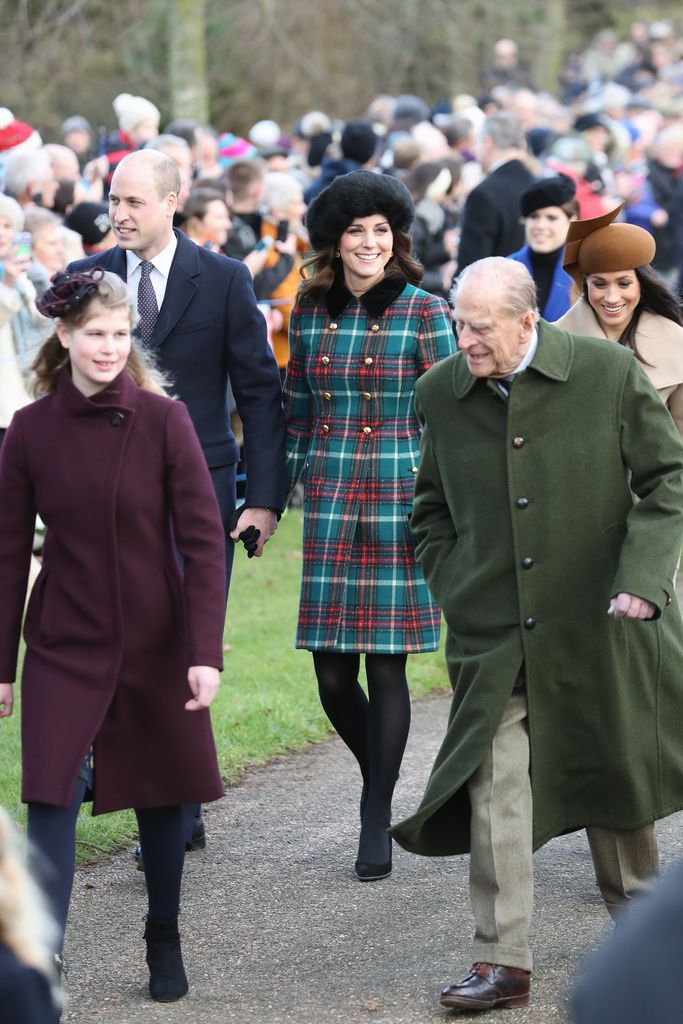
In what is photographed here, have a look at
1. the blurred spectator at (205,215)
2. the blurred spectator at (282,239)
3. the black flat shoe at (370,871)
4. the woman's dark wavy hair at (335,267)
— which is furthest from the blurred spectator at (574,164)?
the black flat shoe at (370,871)

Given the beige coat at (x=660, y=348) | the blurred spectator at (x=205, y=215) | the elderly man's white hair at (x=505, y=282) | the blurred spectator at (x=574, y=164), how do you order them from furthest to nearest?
the blurred spectator at (x=574, y=164), the blurred spectator at (x=205, y=215), the beige coat at (x=660, y=348), the elderly man's white hair at (x=505, y=282)

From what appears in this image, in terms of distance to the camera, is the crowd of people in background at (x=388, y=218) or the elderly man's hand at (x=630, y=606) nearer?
the elderly man's hand at (x=630, y=606)

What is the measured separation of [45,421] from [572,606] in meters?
1.36

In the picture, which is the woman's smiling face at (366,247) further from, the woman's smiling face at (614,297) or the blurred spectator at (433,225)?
the blurred spectator at (433,225)

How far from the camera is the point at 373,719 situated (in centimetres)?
529

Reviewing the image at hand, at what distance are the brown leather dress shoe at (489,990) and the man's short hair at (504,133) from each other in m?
6.35

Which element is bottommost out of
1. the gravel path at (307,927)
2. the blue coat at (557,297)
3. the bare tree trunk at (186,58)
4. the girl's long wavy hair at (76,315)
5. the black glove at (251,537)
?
the gravel path at (307,927)

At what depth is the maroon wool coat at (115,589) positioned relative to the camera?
4.03 m

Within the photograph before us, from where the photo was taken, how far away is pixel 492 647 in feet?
14.1

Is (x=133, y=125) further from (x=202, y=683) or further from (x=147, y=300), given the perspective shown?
(x=202, y=683)

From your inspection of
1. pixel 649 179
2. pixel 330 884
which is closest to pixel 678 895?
pixel 330 884

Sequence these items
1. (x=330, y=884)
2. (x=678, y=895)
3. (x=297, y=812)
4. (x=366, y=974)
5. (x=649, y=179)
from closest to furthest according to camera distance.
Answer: (x=678, y=895) < (x=366, y=974) < (x=330, y=884) < (x=297, y=812) < (x=649, y=179)

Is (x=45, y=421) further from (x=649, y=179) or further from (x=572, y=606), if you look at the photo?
(x=649, y=179)

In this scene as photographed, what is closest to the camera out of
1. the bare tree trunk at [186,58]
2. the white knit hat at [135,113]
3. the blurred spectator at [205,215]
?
the blurred spectator at [205,215]
